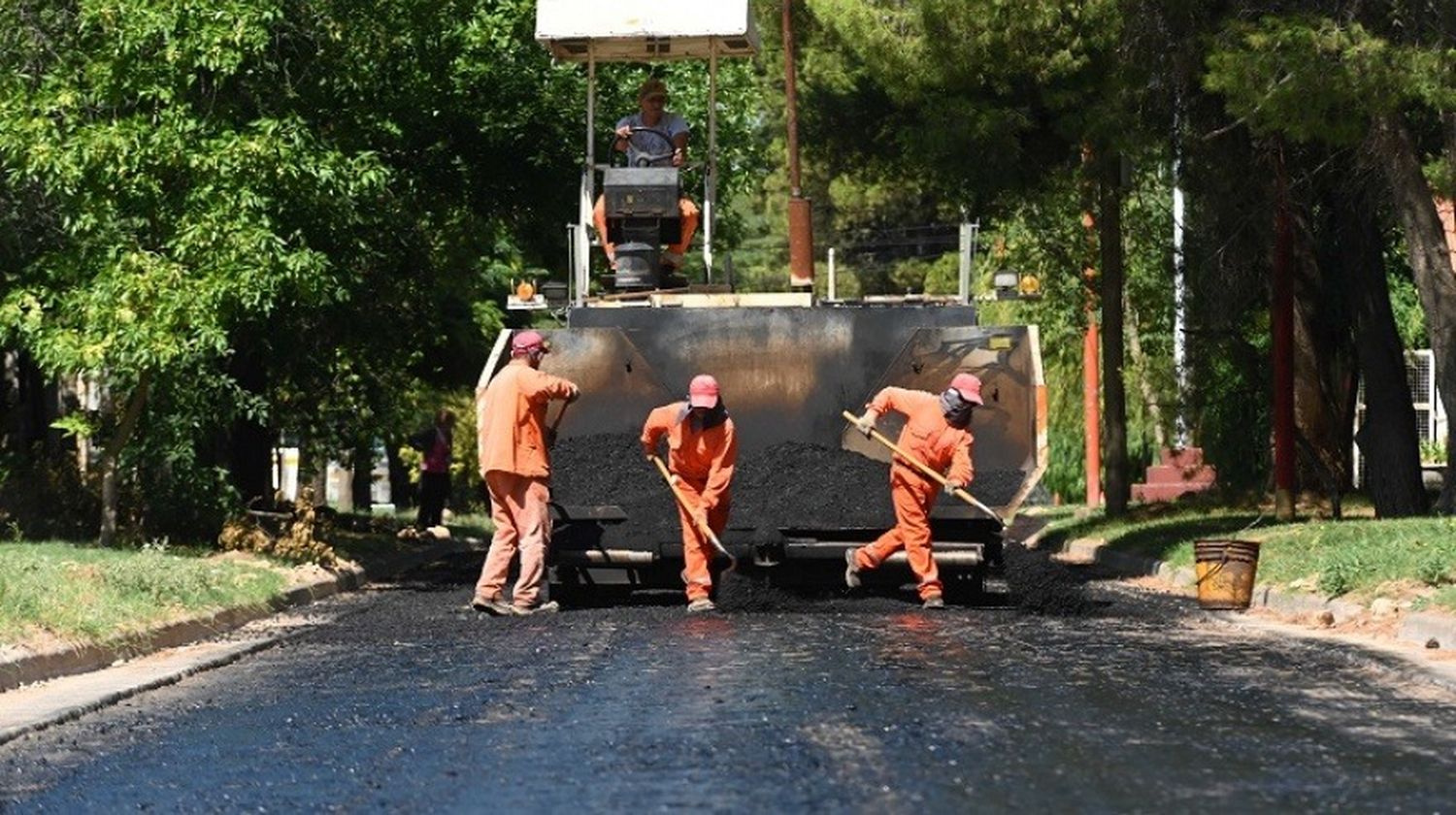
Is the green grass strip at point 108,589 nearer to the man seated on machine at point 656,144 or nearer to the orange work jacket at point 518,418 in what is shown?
the orange work jacket at point 518,418

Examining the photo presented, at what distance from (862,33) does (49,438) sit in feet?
33.1

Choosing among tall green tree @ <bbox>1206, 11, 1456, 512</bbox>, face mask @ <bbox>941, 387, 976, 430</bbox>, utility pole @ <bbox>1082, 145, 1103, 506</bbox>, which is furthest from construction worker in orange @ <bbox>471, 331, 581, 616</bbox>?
utility pole @ <bbox>1082, 145, 1103, 506</bbox>

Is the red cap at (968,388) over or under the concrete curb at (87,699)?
over

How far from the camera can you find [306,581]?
2072 centimetres

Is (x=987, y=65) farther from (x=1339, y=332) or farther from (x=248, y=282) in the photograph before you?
(x=248, y=282)

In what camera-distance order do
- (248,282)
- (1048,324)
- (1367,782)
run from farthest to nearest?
(1048,324) < (248,282) < (1367,782)

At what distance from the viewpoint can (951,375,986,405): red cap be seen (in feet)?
56.4

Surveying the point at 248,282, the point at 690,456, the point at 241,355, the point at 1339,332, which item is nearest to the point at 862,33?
the point at 1339,332

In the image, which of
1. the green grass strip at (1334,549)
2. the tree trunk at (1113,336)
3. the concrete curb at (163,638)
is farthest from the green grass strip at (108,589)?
the tree trunk at (1113,336)

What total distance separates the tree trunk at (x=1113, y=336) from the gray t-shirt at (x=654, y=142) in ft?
28.5

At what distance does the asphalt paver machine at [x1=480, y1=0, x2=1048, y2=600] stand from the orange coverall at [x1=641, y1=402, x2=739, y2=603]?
1.77 ft

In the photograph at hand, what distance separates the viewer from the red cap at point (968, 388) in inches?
677

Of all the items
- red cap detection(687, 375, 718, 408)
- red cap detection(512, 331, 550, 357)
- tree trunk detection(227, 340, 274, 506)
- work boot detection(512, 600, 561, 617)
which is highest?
red cap detection(512, 331, 550, 357)

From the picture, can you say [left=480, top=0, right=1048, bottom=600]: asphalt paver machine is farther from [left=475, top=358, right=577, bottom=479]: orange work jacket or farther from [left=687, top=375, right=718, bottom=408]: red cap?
[left=687, top=375, right=718, bottom=408]: red cap
